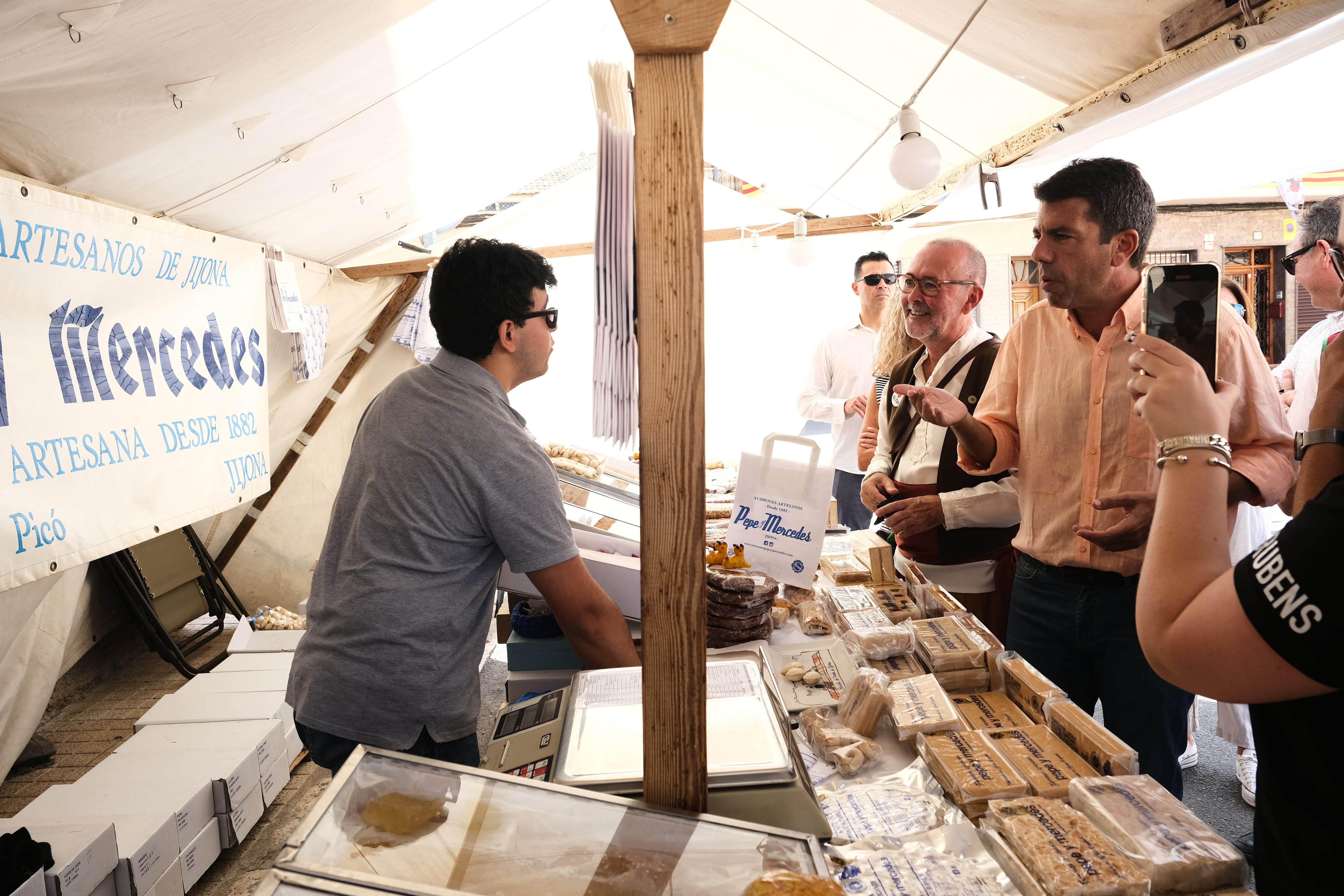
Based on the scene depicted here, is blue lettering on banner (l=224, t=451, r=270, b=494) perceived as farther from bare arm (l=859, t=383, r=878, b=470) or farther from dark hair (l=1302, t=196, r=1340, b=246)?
dark hair (l=1302, t=196, r=1340, b=246)

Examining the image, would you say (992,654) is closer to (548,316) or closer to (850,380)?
(548,316)

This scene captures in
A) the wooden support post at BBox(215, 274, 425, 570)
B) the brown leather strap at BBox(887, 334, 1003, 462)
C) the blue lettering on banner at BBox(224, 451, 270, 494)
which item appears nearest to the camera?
the brown leather strap at BBox(887, 334, 1003, 462)

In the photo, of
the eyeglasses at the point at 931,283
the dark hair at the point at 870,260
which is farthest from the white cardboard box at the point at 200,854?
the dark hair at the point at 870,260

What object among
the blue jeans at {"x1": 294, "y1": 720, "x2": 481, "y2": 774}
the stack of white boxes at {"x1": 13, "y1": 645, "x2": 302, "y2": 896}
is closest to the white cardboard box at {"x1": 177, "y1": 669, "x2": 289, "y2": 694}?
the stack of white boxes at {"x1": 13, "y1": 645, "x2": 302, "y2": 896}

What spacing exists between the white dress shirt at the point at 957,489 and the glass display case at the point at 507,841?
156 cm

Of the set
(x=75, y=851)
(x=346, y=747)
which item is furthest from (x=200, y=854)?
(x=346, y=747)

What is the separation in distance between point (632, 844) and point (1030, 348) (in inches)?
66.8

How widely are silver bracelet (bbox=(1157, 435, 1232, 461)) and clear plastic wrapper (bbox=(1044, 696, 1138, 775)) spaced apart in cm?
53

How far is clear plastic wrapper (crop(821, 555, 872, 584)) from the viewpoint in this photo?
2359mm

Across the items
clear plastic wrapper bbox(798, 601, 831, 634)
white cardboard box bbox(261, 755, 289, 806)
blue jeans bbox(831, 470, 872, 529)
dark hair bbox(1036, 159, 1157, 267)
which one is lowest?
white cardboard box bbox(261, 755, 289, 806)

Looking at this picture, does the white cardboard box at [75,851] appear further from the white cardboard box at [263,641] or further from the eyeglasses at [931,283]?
the eyeglasses at [931,283]

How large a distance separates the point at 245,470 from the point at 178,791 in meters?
1.96

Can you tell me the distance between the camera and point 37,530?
246cm

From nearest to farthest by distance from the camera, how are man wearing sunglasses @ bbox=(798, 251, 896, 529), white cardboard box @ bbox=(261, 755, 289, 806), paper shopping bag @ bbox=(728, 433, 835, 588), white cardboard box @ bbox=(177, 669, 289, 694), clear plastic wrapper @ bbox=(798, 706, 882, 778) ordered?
1. clear plastic wrapper @ bbox=(798, 706, 882, 778)
2. paper shopping bag @ bbox=(728, 433, 835, 588)
3. white cardboard box @ bbox=(261, 755, 289, 806)
4. white cardboard box @ bbox=(177, 669, 289, 694)
5. man wearing sunglasses @ bbox=(798, 251, 896, 529)
